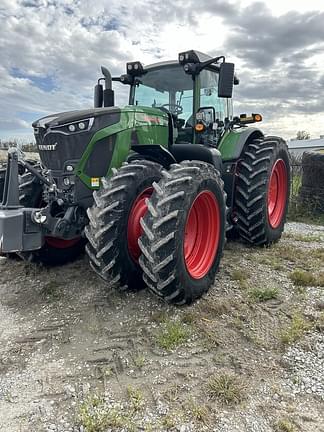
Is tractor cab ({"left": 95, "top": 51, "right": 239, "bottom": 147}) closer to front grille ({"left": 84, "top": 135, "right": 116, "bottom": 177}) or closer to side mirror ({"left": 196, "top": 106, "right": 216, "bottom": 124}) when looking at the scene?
side mirror ({"left": 196, "top": 106, "right": 216, "bottom": 124})

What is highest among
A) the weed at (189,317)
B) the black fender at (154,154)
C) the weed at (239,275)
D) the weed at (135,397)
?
the black fender at (154,154)

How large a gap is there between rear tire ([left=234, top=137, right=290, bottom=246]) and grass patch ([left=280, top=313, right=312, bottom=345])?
191cm

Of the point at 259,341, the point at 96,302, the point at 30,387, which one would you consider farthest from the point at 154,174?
the point at 30,387

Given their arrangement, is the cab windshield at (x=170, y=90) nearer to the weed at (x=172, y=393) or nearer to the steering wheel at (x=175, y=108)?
the steering wheel at (x=175, y=108)

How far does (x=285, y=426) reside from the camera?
2229 millimetres

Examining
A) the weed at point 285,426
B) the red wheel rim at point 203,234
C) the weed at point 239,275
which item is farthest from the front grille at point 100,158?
the weed at point 285,426

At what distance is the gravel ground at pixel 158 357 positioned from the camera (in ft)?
7.66

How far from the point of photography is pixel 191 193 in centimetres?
349

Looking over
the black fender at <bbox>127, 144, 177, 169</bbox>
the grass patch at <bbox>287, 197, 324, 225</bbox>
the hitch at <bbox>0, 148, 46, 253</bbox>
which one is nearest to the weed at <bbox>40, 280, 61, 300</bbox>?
the hitch at <bbox>0, 148, 46, 253</bbox>

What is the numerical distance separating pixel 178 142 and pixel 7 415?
363 cm

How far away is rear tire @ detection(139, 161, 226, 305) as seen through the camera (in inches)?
127

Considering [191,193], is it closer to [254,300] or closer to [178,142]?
[254,300]

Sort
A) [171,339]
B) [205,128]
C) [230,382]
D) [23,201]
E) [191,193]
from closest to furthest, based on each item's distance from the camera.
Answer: [230,382] → [171,339] → [191,193] → [23,201] → [205,128]

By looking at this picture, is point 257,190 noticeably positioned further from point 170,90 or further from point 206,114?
point 170,90
